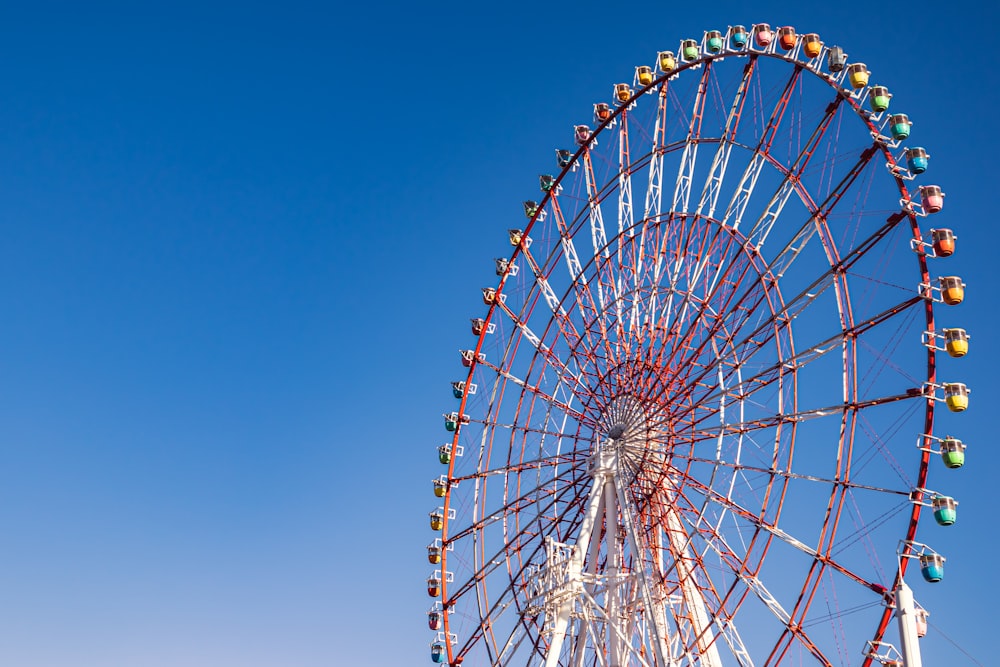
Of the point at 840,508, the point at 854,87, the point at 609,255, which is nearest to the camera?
the point at 840,508

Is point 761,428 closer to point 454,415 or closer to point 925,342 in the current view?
point 925,342

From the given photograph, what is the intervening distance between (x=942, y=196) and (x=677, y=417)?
27.9 feet

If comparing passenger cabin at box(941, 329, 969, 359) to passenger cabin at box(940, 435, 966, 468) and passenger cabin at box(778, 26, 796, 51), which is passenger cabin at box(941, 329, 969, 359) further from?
passenger cabin at box(778, 26, 796, 51)

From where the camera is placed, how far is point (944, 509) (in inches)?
998

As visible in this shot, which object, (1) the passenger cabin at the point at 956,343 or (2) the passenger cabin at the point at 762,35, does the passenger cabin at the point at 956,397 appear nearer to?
(1) the passenger cabin at the point at 956,343

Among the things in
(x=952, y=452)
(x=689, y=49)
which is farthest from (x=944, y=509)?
(x=689, y=49)

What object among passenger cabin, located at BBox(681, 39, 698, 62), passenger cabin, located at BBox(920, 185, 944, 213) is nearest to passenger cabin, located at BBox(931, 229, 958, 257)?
passenger cabin, located at BBox(920, 185, 944, 213)

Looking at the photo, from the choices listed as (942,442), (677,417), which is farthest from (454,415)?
(942,442)

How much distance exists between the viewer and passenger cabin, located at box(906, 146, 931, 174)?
27562 mm

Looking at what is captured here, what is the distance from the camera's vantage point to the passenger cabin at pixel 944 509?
25.3m

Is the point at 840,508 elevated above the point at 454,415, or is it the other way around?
the point at 454,415

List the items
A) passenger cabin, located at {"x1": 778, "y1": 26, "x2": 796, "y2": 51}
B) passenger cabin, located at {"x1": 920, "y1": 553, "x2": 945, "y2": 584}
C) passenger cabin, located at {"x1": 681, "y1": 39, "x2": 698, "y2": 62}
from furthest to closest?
passenger cabin, located at {"x1": 681, "y1": 39, "x2": 698, "y2": 62}, passenger cabin, located at {"x1": 778, "y1": 26, "x2": 796, "y2": 51}, passenger cabin, located at {"x1": 920, "y1": 553, "x2": 945, "y2": 584}

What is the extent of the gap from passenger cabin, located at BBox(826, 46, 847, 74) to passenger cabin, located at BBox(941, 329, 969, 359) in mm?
7550

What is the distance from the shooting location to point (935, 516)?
25.5 m
